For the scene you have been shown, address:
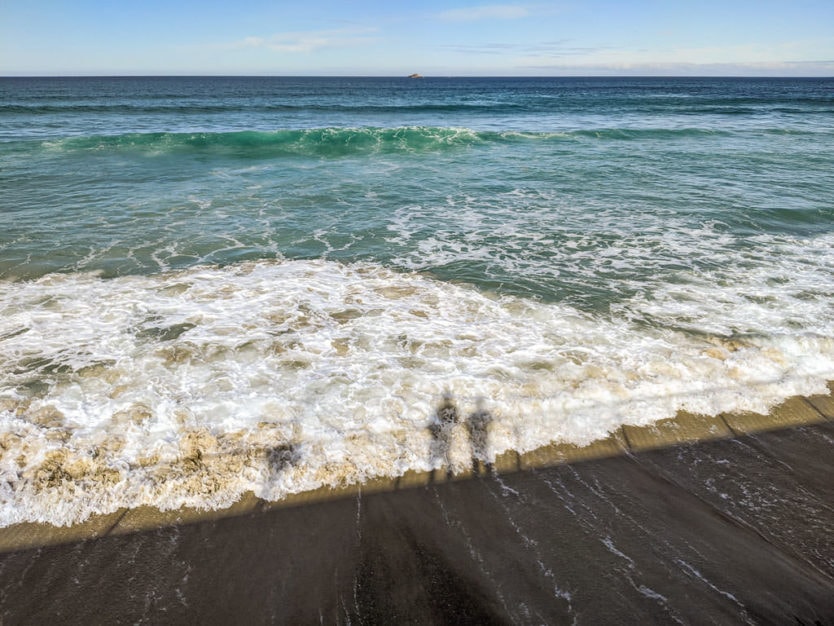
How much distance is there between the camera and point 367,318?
676 centimetres

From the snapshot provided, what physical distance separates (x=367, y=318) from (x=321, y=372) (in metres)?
1.52

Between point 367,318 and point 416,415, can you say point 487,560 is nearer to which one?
point 416,415

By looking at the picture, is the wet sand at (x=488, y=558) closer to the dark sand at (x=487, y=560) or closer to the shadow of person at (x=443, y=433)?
the dark sand at (x=487, y=560)

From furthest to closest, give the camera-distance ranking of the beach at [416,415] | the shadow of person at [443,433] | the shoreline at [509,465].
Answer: the shadow of person at [443,433] < the shoreline at [509,465] < the beach at [416,415]

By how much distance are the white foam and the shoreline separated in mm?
105

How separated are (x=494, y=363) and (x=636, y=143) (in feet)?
74.4

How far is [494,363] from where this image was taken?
18.4 feet

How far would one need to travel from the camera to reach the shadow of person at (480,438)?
4.14 meters

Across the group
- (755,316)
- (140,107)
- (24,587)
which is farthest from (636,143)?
(140,107)

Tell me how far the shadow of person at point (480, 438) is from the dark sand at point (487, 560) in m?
0.19

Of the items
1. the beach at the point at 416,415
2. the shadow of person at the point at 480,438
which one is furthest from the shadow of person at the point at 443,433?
the shadow of person at the point at 480,438

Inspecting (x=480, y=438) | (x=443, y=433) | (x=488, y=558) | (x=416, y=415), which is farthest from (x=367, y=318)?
(x=488, y=558)

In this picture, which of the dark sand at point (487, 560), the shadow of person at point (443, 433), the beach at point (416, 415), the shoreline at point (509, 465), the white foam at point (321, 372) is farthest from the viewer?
the shadow of person at point (443, 433)

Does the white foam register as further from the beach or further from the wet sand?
the wet sand
